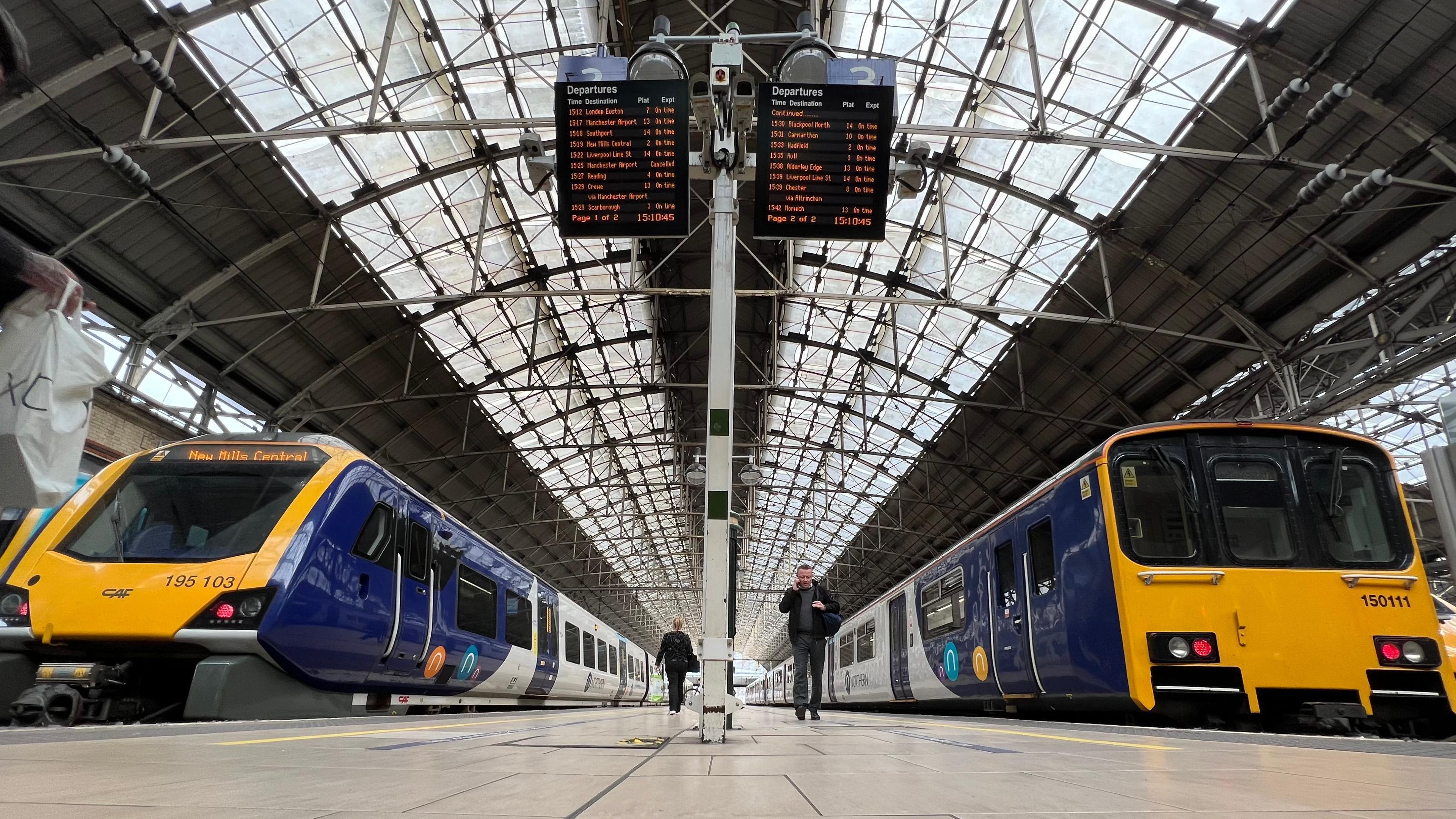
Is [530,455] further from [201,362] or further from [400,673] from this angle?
[400,673]

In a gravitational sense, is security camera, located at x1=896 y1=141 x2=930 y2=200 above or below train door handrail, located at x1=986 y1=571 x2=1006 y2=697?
above

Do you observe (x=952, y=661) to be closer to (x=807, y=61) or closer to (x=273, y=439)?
(x=807, y=61)

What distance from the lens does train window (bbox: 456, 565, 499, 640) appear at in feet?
29.3

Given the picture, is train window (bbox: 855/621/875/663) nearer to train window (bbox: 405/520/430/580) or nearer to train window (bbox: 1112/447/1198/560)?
train window (bbox: 405/520/430/580)

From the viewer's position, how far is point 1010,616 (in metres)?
7.62

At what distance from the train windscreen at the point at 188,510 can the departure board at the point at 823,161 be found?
14.3 feet

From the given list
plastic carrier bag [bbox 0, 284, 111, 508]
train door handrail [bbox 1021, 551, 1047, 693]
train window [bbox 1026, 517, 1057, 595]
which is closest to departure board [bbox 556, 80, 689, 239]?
train window [bbox 1026, 517, 1057, 595]

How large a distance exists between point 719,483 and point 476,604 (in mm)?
5795

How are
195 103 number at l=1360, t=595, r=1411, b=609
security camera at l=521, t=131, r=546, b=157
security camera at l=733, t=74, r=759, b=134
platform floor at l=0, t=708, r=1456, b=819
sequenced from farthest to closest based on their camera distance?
security camera at l=521, t=131, r=546, b=157 → security camera at l=733, t=74, r=759, b=134 → 195 103 number at l=1360, t=595, r=1411, b=609 → platform floor at l=0, t=708, r=1456, b=819

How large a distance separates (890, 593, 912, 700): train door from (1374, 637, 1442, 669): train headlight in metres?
7.00

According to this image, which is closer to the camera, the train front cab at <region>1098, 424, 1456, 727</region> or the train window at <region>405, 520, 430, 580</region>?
the train front cab at <region>1098, 424, 1456, 727</region>

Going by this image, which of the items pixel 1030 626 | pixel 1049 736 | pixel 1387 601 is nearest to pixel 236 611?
pixel 1049 736

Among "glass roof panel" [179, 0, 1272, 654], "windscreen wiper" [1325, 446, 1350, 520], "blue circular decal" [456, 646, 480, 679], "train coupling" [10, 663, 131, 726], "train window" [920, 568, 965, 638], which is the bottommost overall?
"train coupling" [10, 663, 131, 726]

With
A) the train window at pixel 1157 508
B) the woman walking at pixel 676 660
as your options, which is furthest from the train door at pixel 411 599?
the train window at pixel 1157 508
